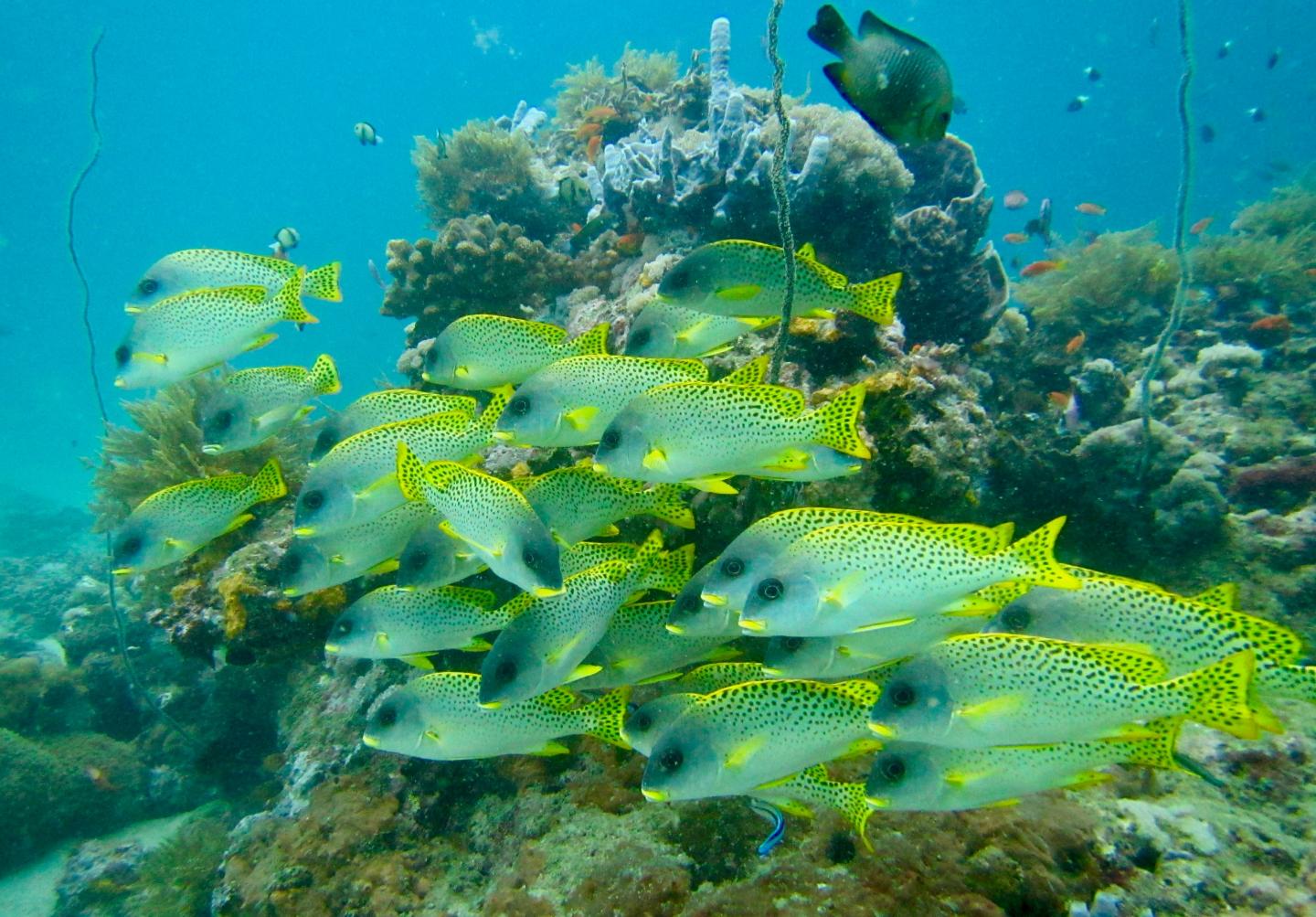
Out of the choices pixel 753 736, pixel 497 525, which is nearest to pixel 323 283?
pixel 497 525

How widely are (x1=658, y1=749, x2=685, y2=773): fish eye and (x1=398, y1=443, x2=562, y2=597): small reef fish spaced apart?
2.65ft

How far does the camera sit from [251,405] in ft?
13.8

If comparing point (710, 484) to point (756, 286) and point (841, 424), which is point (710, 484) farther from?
point (756, 286)

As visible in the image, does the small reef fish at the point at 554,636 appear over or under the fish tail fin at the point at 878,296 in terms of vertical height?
under

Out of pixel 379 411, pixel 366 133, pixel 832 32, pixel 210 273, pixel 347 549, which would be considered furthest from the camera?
pixel 366 133

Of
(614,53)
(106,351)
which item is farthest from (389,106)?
(106,351)

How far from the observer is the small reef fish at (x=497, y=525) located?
2.77 m

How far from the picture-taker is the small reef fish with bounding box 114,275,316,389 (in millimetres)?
4059

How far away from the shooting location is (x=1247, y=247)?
12180 millimetres

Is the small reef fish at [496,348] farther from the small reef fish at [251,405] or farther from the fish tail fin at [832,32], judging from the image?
the fish tail fin at [832,32]

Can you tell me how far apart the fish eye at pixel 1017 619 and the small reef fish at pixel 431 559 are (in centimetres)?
256

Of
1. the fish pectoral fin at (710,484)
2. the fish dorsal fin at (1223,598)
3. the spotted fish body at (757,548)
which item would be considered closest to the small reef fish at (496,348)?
the fish pectoral fin at (710,484)

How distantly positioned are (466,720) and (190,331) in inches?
119

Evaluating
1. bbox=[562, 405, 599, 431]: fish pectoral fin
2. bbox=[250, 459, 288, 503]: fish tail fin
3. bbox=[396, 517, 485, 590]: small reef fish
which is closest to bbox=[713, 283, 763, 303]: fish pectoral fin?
bbox=[562, 405, 599, 431]: fish pectoral fin
